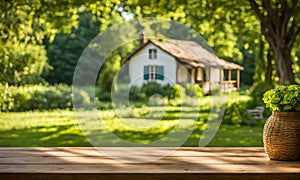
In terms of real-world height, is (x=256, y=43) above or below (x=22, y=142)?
above

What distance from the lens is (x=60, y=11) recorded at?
8.66 m

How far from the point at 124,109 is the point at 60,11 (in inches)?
117

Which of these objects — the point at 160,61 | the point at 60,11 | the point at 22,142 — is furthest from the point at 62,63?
the point at 22,142

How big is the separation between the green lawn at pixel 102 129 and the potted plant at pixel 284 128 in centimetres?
412

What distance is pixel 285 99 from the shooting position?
2598 millimetres

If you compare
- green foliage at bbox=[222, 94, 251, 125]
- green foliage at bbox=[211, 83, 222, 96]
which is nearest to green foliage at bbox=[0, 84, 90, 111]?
green foliage at bbox=[211, 83, 222, 96]

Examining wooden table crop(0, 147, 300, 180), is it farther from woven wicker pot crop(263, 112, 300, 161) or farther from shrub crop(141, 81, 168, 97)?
shrub crop(141, 81, 168, 97)

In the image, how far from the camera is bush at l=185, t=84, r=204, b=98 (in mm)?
11898

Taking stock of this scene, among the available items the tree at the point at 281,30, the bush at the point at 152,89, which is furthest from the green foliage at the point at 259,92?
the bush at the point at 152,89

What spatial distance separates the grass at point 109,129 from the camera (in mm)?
7066

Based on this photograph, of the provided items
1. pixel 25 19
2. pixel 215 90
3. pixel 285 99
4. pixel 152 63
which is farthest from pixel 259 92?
pixel 285 99

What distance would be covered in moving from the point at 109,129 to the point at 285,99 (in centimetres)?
610

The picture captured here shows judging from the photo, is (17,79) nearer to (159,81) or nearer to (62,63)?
(159,81)

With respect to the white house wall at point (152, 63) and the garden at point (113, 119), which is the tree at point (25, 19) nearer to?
the garden at point (113, 119)
